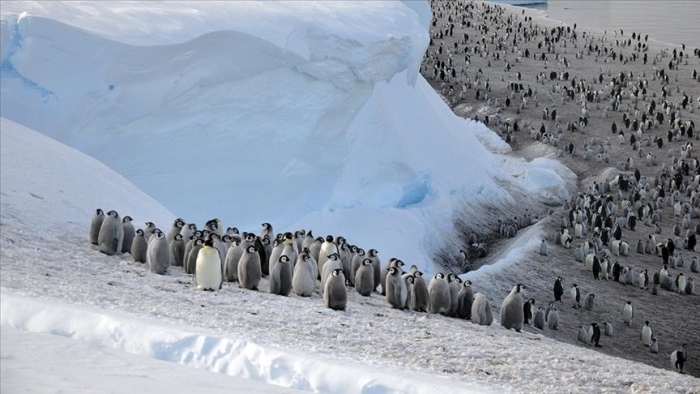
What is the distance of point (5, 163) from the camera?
43.6ft

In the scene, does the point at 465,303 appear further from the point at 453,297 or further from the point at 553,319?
the point at 553,319

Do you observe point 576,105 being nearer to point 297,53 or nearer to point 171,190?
point 297,53

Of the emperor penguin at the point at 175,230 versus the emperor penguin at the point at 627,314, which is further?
the emperor penguin at the point at 627,314

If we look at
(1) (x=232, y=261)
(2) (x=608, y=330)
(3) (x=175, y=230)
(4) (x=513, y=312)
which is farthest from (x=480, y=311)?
(2) (x=608, y=330)

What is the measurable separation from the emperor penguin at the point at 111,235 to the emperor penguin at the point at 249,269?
1610 mm

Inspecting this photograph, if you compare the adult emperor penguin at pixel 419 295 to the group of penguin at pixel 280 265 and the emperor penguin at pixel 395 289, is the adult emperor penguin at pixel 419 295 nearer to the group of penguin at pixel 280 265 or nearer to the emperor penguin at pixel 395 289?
the group of penguin at pixel 280 265

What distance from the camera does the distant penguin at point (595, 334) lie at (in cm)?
1633

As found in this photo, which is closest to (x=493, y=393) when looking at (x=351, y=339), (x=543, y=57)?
(x=351, y=339)

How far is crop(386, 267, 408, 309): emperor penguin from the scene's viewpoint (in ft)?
40.2

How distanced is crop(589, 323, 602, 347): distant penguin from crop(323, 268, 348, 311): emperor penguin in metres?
6.97

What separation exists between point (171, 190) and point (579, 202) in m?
11.5

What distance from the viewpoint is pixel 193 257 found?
1181 centimetres

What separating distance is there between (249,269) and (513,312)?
4.06 m

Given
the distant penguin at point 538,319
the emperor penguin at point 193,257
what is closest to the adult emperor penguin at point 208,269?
the emperor penguin at point 193,257
